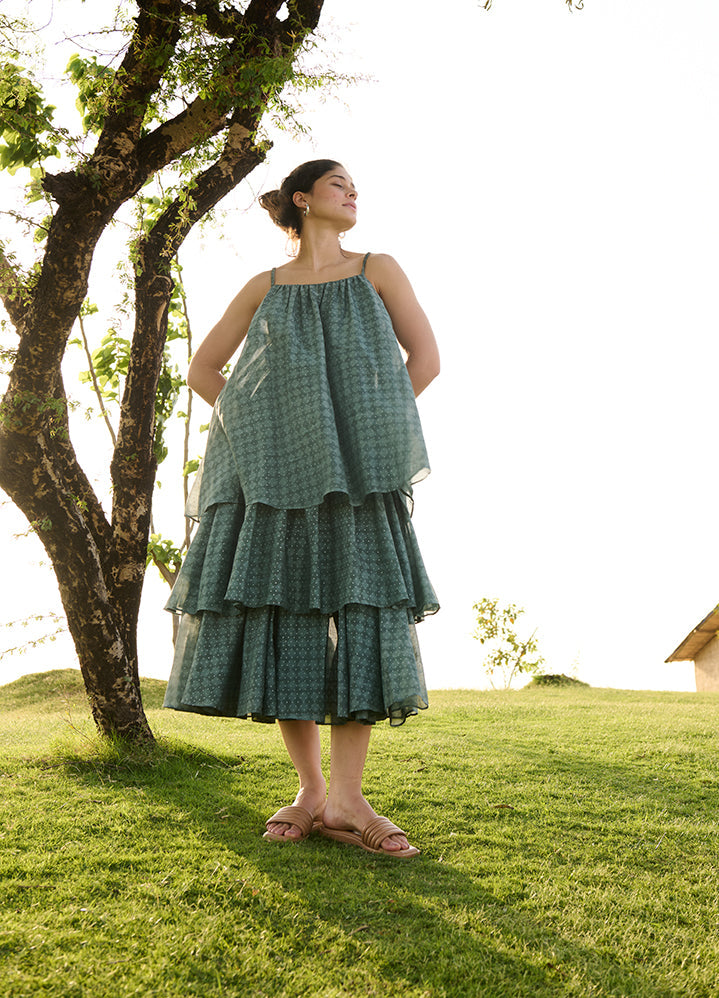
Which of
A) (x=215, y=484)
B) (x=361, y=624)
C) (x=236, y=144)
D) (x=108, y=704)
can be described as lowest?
(x=108, y=704)

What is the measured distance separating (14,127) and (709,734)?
4982 millimetres

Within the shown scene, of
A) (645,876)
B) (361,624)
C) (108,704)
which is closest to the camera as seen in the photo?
(645,876)

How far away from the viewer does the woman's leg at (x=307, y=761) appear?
254 centimetres

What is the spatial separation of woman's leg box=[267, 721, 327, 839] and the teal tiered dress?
132 mm

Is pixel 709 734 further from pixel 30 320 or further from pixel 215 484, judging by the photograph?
pixel 30 320

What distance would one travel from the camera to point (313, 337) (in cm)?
A: 268

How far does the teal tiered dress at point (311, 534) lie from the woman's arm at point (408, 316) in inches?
3.3

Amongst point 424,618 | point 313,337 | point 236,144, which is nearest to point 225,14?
point 236,144

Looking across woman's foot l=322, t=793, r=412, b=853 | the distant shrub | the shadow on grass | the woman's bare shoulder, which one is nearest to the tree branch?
the woman's bare shoulder

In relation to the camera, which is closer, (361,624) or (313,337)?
(361,624)

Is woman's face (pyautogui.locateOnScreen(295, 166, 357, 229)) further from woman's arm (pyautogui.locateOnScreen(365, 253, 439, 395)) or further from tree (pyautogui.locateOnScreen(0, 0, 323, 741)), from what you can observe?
tree (pyautogui.locateOnScreen(0, 0, 323, 741))

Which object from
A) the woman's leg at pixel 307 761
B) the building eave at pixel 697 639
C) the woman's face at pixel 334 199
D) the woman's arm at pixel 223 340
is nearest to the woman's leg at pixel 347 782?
the woman's leg at pixel 307 761

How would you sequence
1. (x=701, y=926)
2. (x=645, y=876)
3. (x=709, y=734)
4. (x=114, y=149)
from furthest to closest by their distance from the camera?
(x=709, y=734) → (x=114, y=149) → (x=645, y=876) → (x=701, y=926)

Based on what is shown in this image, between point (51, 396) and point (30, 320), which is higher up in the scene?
point (30, 320)
